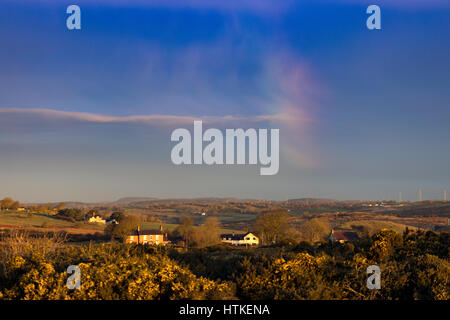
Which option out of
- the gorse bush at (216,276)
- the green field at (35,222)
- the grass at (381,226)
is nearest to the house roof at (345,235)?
the grass at (381,226)

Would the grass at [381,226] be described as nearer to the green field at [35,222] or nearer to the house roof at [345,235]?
the house roof at [345,235]

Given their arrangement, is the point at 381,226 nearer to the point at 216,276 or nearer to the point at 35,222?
the point at 216,276

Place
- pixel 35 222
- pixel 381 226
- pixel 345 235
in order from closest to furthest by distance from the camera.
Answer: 1. pixel 345 235
2. pixel 381 226
3. pixel 35 222

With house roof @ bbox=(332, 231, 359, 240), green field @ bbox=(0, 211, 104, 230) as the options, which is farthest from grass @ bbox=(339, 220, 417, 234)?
green field @ bbox=(0, 211, 104, 230)

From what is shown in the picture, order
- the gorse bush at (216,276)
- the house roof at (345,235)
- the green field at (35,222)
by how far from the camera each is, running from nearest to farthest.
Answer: the gorse bush at (216,276) < the house roof at (345,235) < the green field at (35,222)

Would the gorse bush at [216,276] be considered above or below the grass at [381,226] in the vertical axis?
above

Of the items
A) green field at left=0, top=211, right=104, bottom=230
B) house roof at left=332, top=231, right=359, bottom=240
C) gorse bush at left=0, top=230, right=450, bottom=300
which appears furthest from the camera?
green field at left=0, top=211, right=104, bottom=230

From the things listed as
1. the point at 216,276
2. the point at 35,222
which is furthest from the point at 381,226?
the point at 35,222

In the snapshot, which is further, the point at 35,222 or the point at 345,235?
the point at 35,222

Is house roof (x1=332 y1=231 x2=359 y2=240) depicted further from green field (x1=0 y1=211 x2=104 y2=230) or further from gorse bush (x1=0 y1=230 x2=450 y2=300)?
gorse bush (x1=0 y1=230 x2=450 y2=300)

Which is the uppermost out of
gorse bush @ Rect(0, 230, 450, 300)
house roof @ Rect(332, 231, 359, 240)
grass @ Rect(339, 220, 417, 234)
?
gorse bush @ Rect(0, 230, 450, 300)

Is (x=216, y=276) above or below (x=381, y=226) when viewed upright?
above

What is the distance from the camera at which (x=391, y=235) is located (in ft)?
58.7
